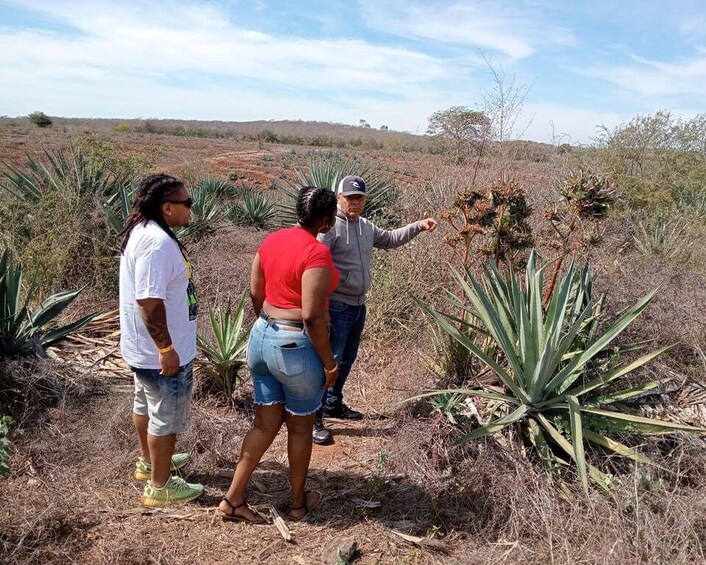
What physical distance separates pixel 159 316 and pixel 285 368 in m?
0.65

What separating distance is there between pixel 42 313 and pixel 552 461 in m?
3.81

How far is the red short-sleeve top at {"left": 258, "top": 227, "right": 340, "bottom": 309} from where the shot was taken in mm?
2693

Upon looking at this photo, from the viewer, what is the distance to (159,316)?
272 cm

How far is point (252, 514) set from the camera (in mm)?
3018

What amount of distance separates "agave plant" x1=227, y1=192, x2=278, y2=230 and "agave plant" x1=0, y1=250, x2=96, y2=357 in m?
6.62

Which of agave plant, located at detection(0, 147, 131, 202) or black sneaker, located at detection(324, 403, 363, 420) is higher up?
agave plant, located at detection(0, 147, 131, 202)

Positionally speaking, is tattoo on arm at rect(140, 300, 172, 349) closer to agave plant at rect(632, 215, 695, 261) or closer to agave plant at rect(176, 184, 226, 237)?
agave plant at rect(176, 184, 226, 237)

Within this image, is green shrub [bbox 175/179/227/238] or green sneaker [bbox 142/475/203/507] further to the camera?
green shrub [bbox 175/179/227/238]

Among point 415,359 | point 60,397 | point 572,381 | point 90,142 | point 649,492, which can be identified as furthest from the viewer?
point 90,142

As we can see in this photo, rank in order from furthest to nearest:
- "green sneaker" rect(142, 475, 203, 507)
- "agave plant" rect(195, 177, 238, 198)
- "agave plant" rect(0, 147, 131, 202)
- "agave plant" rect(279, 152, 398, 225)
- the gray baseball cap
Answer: "agave plant" rect(195, 177, 238, 198), "agave plant" rect(279, 152, 398, 225), "agave plant" rect(0, 147, 131, 202), the gray baseball cap, "green sneaker" rect(142, 475, 203, 507)

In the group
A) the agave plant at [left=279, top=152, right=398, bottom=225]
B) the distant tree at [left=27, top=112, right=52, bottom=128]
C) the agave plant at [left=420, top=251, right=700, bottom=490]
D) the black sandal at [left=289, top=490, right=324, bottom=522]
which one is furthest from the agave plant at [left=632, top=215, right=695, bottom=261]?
the distant tree at [left=27, top=112, right=52, bottom=128]

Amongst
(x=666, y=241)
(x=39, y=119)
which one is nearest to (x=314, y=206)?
(x=666, y=241)

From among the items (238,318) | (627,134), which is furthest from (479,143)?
(627,134)

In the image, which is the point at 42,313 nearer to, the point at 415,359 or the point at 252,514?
the point at 252,514
